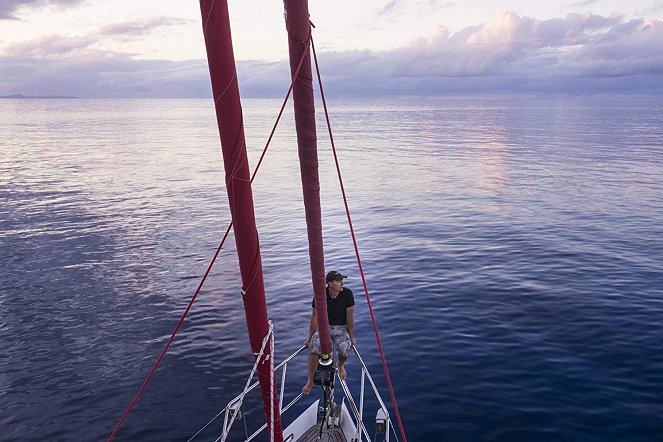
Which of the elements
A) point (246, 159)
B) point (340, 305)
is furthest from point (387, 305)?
point (246, 159)

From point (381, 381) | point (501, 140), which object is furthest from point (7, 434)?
point (501, 140)

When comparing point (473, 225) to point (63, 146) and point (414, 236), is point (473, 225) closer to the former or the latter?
point (414, 236)

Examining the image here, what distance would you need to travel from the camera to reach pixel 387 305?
85.0ft

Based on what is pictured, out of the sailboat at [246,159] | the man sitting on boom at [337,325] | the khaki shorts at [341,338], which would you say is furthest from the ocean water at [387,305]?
the sailboat at [246,159]

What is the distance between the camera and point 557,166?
7500cm

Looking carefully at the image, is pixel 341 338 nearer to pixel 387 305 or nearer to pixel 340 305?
pixel 340 305

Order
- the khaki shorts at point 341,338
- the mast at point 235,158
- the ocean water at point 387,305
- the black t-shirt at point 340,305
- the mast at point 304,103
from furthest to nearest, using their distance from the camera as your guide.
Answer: the ocean water at point 387,305 < the khaki shorts at point 341,338 < the black t-shirt at point 340,305 < the mast at point 304,103 < the mast at point 235,158

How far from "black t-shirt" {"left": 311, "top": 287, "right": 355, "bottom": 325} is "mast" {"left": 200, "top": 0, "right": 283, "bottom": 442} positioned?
17.7 ft

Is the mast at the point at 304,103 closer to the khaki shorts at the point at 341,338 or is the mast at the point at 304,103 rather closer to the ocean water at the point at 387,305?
the khaki shorts at the point at 341,338

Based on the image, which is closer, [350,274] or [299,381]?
[299,381]

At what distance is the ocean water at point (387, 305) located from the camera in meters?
16.9

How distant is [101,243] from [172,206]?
14883 mm

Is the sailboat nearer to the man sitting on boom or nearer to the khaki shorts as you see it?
the man sitting on boom

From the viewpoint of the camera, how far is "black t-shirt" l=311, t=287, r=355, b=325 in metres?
12.7
